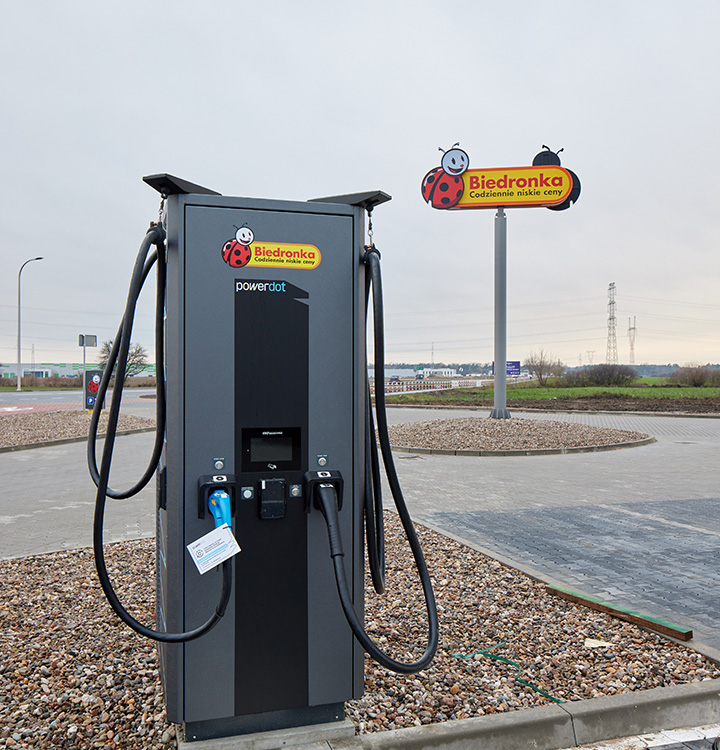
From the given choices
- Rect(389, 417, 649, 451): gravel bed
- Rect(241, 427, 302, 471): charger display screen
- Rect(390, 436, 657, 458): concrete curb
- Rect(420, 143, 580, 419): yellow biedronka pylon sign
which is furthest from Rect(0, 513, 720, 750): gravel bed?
Rect(420, 143, 580, 419): yellow biedronka pylon sign

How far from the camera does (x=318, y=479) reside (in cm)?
270

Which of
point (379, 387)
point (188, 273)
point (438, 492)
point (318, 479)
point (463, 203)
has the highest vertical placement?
point (463, 203)

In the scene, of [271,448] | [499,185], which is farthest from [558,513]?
[499,185]

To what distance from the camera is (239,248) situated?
2643 mm

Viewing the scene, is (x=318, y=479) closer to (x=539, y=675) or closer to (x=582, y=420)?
(x=539, y=675)

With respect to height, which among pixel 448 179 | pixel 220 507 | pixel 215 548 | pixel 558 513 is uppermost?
pixel 448 179

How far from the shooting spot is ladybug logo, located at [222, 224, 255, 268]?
8.64ft

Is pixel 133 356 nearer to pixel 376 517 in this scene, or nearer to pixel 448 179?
pixel 448 179

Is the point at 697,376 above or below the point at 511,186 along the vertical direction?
below

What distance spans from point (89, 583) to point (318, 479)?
303cm

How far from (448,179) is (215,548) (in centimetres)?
1607

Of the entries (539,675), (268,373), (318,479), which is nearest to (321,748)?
(318,479)

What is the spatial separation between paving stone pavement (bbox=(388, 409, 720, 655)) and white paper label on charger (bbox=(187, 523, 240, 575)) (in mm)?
2938

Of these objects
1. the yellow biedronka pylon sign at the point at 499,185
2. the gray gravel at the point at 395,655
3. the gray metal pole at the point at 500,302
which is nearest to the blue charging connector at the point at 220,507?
the gray gravel at the point at 395,655
